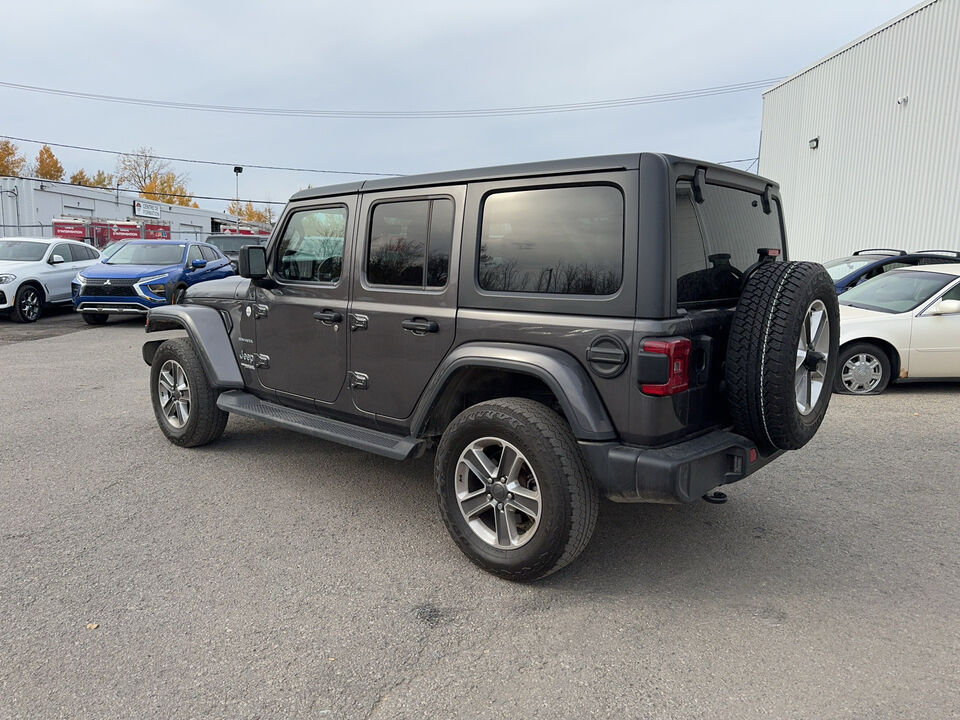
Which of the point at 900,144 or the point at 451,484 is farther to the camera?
the point at 900,144

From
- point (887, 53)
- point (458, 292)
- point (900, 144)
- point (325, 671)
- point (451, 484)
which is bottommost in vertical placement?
point (325, 671)

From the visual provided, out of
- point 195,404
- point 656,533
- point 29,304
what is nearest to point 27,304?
point 29,304

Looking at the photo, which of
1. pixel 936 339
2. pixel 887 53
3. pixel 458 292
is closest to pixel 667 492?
pixel 458 292

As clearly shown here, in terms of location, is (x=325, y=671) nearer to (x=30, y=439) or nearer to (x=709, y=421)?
(x=709, y=421)

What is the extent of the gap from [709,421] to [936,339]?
5.74 metres

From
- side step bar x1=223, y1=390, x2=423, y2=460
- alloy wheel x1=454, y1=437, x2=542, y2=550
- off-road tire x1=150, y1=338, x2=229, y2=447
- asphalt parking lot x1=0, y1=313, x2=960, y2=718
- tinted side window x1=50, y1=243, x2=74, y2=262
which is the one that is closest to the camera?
asphalt parking lot x1=0, y1=313, x2=960, y2=718

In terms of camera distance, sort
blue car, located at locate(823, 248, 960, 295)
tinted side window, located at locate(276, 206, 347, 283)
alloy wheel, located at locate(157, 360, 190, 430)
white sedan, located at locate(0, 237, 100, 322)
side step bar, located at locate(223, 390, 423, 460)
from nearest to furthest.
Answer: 1. side step bar, located at locate(223, 390, 423, 460)
2. tinted side window, located at locate(276, 206, 347, 283)
3. alloy wheel, located at locate(157, 360, 190, 430)
4. blue car, located at locate(823, 248, 960, 295)
5. white sedan, located at locate(0, 237, 100, 322)

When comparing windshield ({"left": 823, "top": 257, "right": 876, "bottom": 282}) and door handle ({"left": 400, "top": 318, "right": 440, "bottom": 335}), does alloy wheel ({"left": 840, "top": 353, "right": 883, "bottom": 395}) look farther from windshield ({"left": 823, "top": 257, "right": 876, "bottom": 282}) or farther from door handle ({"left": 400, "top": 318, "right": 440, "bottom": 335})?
door handle ({"left": 400, "top": 318, "right": 440, "bottom": 335})

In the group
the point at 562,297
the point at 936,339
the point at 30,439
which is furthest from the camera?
the point at 936,339

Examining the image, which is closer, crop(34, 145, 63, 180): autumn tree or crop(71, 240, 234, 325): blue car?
crop(71, 240, 234, 325): blue car

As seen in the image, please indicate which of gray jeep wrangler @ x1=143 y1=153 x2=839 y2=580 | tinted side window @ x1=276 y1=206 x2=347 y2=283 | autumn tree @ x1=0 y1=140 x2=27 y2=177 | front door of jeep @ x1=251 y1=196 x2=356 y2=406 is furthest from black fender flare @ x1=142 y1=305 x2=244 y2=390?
autumn tree @ x1=0 y1=140 x2=27 y2=177

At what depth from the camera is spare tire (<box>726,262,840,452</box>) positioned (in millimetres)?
3137

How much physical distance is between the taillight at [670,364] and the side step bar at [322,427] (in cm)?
144

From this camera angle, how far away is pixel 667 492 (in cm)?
301
